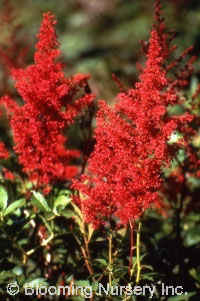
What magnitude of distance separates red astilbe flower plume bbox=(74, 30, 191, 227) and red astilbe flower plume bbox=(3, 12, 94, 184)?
0.42 m

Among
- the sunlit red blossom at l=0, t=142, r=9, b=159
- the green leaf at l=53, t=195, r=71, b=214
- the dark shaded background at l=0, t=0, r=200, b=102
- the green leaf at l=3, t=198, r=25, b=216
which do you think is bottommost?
the green leaf at l=3, t=198, r=25, b=216

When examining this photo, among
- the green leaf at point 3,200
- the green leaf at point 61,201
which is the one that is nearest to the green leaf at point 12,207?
the green leaf at point 3,200

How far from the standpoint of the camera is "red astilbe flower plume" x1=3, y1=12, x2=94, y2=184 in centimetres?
279

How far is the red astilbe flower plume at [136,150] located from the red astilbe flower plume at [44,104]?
1.36 ft

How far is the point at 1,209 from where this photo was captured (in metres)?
2.93

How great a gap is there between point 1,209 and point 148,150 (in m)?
1.11

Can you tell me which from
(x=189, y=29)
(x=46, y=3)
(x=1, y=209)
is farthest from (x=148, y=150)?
(x=46, y=3)

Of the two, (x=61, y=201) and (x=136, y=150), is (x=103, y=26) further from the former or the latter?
(x=136, y=150)

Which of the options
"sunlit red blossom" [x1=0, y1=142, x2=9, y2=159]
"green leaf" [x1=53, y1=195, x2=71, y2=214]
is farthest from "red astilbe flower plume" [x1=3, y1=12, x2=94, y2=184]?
→ "sunlit red blossom" [x1=0, y1=142, x2=9, y2=159]

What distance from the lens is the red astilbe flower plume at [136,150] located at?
7.97 feet

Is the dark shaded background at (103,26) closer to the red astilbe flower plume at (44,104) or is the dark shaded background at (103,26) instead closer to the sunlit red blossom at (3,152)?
the sunlit red blossom at (3,152)

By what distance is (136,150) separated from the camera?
2.47 metres

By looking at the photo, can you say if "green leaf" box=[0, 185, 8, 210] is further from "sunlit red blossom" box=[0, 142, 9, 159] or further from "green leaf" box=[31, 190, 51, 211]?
"sunlit red blossom" box=[0, 142, 9, 159]

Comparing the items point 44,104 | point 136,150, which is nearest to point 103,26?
point 44,104
